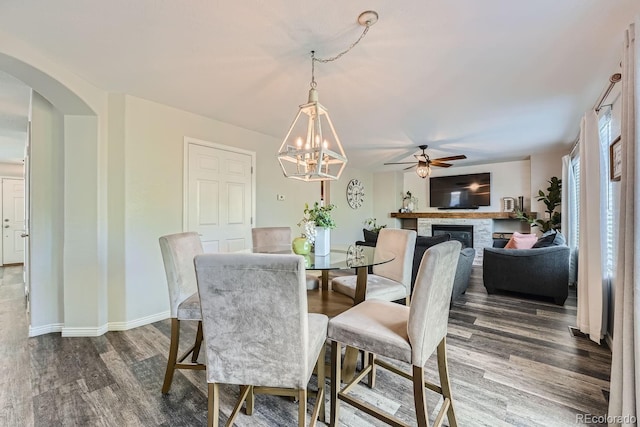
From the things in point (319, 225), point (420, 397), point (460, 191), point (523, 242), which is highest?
point (460, 191)

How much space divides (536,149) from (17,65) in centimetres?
686

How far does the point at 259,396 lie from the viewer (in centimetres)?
182

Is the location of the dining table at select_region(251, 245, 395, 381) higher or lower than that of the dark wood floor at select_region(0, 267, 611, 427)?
higher

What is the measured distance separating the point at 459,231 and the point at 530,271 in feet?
9.69

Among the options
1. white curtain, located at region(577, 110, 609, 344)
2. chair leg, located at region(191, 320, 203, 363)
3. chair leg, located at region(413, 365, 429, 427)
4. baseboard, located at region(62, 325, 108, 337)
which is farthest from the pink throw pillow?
baseboard, located at region(62, 325, 108, 337)

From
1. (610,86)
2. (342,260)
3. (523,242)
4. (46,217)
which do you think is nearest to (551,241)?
(523,242)

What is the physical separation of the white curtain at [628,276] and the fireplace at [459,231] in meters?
4.80

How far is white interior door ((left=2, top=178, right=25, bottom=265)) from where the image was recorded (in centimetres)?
603

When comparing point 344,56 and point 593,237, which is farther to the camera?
point 593,237

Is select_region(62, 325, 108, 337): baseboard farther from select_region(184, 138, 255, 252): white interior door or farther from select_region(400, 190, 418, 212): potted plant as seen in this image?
select_region(400, 190, 418, 212): potted plant

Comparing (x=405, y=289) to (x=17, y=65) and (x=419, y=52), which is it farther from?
(x=17, y=65)

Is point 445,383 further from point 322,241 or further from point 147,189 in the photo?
point 147,189

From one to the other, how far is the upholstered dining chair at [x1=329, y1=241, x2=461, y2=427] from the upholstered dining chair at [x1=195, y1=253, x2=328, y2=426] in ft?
1.03

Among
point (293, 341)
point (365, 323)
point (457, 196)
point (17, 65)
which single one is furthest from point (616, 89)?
point (17, 65)
